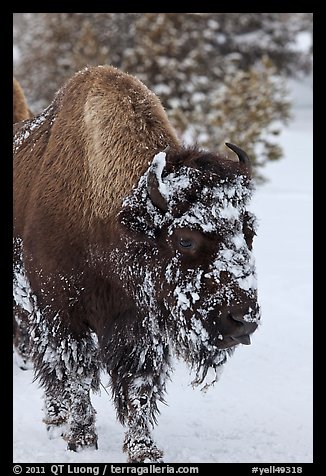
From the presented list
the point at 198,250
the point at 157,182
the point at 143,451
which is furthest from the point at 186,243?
the point at 143,451

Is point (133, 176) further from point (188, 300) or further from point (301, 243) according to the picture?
point (301, 243)

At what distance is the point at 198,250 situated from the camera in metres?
4.24

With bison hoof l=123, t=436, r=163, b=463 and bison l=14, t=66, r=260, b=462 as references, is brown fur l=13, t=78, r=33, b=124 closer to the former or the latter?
bison l=14, t=66, r=260, b=462

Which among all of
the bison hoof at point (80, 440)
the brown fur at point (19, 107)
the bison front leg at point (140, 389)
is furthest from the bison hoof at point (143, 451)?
the brown fur at point (19, 107)

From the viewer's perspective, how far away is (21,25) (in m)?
25.5

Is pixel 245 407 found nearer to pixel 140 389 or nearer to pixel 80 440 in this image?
pixel 140 389

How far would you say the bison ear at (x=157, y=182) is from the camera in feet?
14.1

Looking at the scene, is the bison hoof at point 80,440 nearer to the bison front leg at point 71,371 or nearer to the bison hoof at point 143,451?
the bison front leg at point 71,371

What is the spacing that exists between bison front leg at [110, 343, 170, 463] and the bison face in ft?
0.96

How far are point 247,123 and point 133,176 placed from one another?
13.4 meters

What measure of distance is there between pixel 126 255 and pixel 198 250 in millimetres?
528
